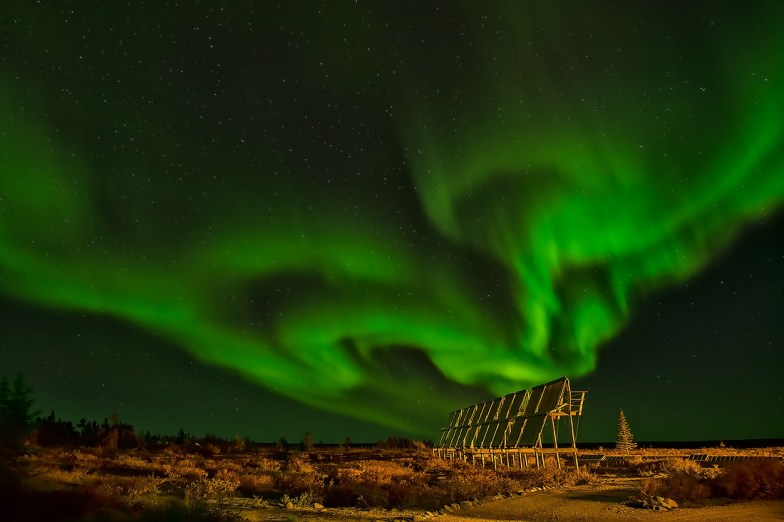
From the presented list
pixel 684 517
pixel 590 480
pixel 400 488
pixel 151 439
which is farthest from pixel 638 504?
pixel 151 439

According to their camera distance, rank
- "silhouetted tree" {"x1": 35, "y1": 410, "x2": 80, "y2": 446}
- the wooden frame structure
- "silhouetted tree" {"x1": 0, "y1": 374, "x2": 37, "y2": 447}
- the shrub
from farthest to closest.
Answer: the wooden frame structure → "silhouetted tree" {"x1": 35, "y1": 410, "x2": 80, "y2": 446} → the shrub → "silhouetted tree" {"x1": 0, "y1": 374, "x2": 37, "y2": 447}

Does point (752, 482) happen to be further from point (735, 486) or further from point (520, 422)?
point (520, 422)

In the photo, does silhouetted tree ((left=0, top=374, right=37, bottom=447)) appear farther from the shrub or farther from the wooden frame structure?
the wooden frame structure

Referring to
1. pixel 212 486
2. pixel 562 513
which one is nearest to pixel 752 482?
pixel 562 513

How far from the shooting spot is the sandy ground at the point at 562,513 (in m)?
14.9

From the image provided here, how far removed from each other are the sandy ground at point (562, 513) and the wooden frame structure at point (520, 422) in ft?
39.2

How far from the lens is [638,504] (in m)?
17.5

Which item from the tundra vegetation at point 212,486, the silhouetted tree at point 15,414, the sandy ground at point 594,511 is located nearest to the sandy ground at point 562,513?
the sandy ground at point 594,511

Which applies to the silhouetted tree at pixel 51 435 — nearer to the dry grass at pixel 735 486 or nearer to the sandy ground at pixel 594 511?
the sandy ground at pixel 594 511

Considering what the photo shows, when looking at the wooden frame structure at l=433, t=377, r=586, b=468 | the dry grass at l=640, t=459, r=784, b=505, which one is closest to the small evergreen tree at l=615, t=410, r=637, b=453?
the wooden frame structure at l=433, t=377, r=586, b=468

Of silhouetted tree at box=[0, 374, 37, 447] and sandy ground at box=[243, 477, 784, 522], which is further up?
silhouetted tree at box=[0, 374, 37, 447]

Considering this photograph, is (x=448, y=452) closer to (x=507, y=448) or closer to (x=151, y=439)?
(x=507, y=448)

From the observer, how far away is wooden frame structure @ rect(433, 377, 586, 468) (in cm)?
3175

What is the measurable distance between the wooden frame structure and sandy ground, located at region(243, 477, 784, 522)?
11.9 m
